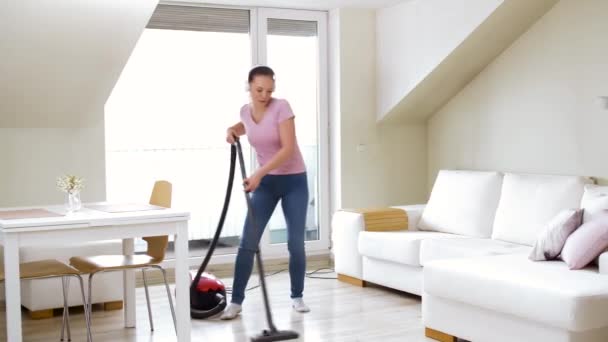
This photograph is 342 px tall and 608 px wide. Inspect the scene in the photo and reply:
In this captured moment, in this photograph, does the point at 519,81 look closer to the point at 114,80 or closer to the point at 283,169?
the point at 283,169

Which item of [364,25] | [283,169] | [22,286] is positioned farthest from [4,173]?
[364,25]

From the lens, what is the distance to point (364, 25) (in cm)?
628

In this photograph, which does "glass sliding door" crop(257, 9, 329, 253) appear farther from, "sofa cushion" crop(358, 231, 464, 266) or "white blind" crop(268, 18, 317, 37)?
"sofa cushion" crop(358, 231, 464, 266)

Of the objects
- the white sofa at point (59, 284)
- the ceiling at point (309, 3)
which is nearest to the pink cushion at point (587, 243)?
the white sofa at point (59, 284)

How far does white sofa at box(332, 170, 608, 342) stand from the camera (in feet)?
11.0

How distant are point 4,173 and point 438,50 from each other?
9.98 feet

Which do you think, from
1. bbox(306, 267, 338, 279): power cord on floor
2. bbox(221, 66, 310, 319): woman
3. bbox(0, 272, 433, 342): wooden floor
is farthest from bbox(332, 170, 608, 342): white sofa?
bbox(221, 66, 310, 319): woman

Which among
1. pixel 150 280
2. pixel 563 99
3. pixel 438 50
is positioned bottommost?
pixel 150 280

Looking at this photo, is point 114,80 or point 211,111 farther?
point 211,111

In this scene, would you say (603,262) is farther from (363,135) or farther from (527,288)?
(363,135)

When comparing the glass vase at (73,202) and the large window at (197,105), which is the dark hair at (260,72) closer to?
the glass vase at (73,202)

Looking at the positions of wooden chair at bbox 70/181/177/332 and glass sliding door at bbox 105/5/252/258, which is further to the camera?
glass sliding door at bbox 105/5/252/258

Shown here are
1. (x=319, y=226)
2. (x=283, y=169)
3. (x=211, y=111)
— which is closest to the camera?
(x=283, y=169)

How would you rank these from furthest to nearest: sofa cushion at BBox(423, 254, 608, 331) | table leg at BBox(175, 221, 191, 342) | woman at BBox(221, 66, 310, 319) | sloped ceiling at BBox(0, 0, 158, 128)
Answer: woman at BBox(221, 66, 310, 319), sloped ceiling at BBox(0, 0, 158, 128), table leg at BBox(175, 221, 191, 342), sofa cushion at BBox(423, 254, 608, 331)
